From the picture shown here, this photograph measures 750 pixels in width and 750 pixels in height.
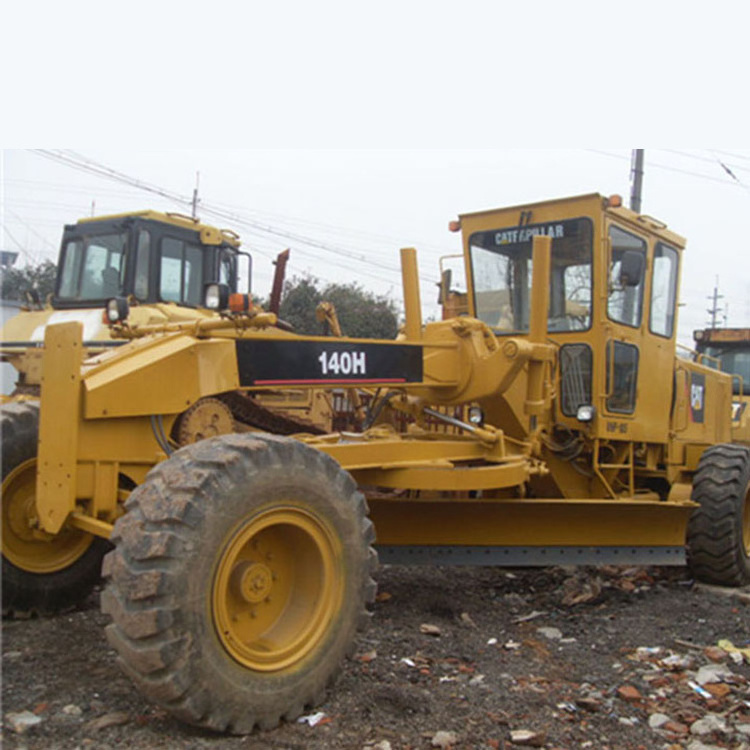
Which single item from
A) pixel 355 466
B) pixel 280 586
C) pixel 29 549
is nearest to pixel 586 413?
pixel 355 466

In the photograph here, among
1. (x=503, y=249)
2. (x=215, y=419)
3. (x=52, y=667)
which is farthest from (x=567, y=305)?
(x=52, y=667)

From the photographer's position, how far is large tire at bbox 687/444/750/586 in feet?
21.0

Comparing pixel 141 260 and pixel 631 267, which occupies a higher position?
pixel 141 260

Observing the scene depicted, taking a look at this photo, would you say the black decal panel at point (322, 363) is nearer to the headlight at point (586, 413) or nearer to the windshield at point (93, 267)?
the headlight at point (586, 413)

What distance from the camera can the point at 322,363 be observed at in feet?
15.1

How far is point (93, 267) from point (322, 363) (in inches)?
243

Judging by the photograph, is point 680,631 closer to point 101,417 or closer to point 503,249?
point 503,249

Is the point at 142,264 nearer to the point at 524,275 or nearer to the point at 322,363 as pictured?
the point at 524,275

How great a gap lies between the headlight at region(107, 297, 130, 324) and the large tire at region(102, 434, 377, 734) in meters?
1.61

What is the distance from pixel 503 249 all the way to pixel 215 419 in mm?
2993

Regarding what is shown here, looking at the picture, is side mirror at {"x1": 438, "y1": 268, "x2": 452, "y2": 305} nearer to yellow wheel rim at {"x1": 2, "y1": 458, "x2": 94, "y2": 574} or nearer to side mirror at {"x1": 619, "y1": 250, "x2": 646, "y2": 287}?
side mirror at {"x1": 619, "y1": 250, "x2": 646, "y2": 287}

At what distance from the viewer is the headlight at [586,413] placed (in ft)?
20.1

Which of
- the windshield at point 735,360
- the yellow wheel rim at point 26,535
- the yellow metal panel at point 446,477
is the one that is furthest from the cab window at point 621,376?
the windshield at point 735,360

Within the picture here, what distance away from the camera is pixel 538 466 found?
5.63m
